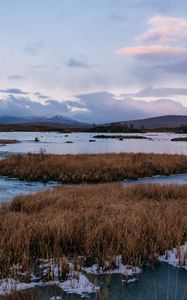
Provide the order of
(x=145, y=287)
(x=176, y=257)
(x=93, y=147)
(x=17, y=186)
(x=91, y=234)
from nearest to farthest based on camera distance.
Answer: (x=145, y=287), (x=176, y=257), (x=91, y=234), (x=17, y=186), (x=93, y=147)

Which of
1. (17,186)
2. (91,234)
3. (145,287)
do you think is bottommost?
(17,186)

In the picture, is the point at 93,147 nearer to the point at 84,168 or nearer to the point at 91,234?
the point at 84,168

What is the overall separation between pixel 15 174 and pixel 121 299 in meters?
19.6

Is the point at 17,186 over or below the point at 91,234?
below

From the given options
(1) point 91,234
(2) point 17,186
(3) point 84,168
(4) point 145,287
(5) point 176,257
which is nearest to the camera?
(4) point 145,287

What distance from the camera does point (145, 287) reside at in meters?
7.25

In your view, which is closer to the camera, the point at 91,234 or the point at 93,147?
the point at 91,234

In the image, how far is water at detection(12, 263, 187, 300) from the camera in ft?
21.9

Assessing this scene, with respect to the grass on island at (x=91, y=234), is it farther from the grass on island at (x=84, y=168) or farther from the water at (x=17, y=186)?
the grass on island at (x=84, y=168)

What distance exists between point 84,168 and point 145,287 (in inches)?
763

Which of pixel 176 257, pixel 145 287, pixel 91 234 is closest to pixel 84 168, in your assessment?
pixel 91 234

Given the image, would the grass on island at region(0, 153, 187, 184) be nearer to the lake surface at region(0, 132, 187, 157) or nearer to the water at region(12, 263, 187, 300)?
the lake surface at region(0, 132, 187, 157)

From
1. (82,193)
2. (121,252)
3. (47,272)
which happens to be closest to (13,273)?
(47,272)

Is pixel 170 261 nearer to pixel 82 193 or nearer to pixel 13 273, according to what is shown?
pixel 13 273
